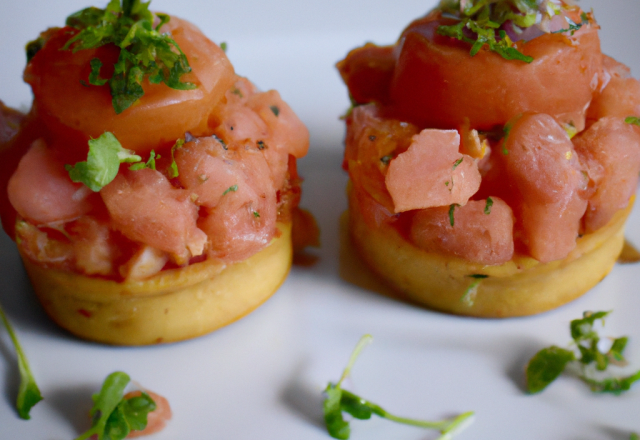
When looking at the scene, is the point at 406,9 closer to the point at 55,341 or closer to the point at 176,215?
the point at 176,215

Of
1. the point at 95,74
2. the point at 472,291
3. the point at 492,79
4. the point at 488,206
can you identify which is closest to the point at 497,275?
the point at 472,291

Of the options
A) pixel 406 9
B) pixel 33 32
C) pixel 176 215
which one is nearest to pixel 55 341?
pixel 176 215

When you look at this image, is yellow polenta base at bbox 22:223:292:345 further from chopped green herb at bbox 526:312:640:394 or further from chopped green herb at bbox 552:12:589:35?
chopped green herb at bbox 552:12:589:35

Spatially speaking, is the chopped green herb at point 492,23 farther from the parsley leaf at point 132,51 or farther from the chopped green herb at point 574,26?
the parsley leaf at point 132,51

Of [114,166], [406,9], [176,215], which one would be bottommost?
[176,215]

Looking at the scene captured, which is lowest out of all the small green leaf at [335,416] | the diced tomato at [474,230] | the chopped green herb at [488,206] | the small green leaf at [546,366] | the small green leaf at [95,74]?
the small green leaf at [335,416]

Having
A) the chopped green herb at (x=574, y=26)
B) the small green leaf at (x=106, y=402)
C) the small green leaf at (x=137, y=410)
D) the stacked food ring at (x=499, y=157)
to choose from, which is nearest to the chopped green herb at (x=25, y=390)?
the small green leaf at (x=106, y=402)
